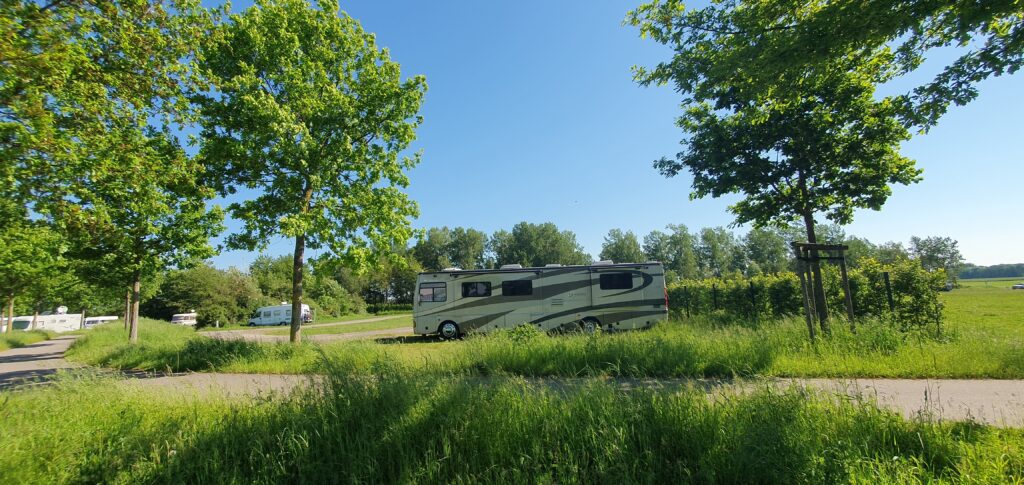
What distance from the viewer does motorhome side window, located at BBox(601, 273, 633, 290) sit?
16489 mm

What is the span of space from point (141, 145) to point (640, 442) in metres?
9.57

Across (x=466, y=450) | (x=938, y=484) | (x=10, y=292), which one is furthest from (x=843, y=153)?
(x=10, y=292)

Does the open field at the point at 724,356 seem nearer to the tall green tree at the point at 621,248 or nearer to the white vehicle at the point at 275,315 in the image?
the white vehicle at the point at 275,315

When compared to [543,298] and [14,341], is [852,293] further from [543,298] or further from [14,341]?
[14,341]

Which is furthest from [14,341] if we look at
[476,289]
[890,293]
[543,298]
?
[890,293]

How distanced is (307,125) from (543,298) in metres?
10.4

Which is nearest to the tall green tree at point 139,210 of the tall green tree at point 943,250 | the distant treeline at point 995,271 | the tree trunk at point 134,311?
the tree trunk at point 134,311

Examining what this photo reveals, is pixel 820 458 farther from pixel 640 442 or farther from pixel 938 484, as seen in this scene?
pixel 640 442

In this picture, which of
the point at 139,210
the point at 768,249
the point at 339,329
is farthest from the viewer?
the point at 768,249

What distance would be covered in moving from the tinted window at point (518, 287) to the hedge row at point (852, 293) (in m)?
7.06

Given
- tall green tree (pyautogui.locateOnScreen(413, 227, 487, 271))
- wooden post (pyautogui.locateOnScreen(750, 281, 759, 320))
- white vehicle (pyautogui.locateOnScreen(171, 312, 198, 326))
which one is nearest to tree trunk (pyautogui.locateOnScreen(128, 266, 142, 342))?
wooden post (pyautogui.locateOnScreen(750, 281, 759, 320))

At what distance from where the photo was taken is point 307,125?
11211mm

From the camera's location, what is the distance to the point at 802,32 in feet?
15.9

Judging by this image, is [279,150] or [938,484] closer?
[938,484]
